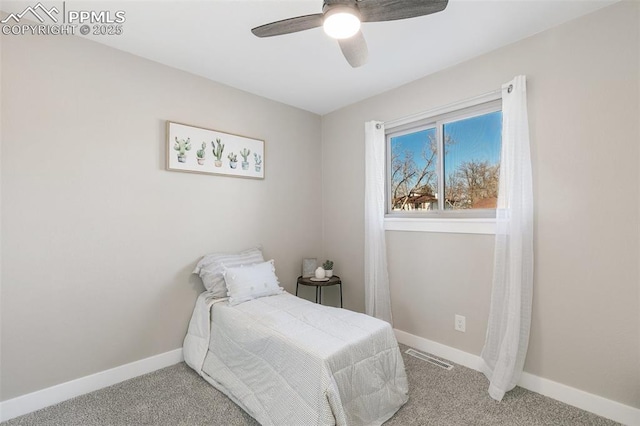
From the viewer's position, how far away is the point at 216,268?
2641 mm

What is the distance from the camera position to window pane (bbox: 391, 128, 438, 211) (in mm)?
2913

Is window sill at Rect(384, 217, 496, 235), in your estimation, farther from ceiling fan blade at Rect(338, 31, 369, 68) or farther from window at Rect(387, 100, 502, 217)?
ceiling fan blade at Rect(338, 31, 369, 68)

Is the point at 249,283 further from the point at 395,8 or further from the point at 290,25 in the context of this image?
the point at 395,8

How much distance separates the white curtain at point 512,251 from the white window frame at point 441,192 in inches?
7.7

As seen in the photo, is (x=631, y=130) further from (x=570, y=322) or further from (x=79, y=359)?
(x=79, y=359)

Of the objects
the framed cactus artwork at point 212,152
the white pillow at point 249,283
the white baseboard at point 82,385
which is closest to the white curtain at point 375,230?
the white pillow at point 249,283

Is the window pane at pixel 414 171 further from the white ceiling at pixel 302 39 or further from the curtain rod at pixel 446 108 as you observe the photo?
the white ceiling at pixel 302 39

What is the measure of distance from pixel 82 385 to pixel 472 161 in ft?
11.2

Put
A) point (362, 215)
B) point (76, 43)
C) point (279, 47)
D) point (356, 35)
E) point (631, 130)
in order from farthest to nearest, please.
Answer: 1. point (362, 215)
2. point (279, 47)
3. point (76, 43)
4. point (631, 130)
5. point (356, 35)

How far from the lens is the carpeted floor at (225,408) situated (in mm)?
1866

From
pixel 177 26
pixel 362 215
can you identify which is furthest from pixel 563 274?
pixel 177 26

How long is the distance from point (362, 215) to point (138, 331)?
2.28 metres

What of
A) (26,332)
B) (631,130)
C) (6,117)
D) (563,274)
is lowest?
(26,332)

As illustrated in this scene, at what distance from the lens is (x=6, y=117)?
6.21ft
